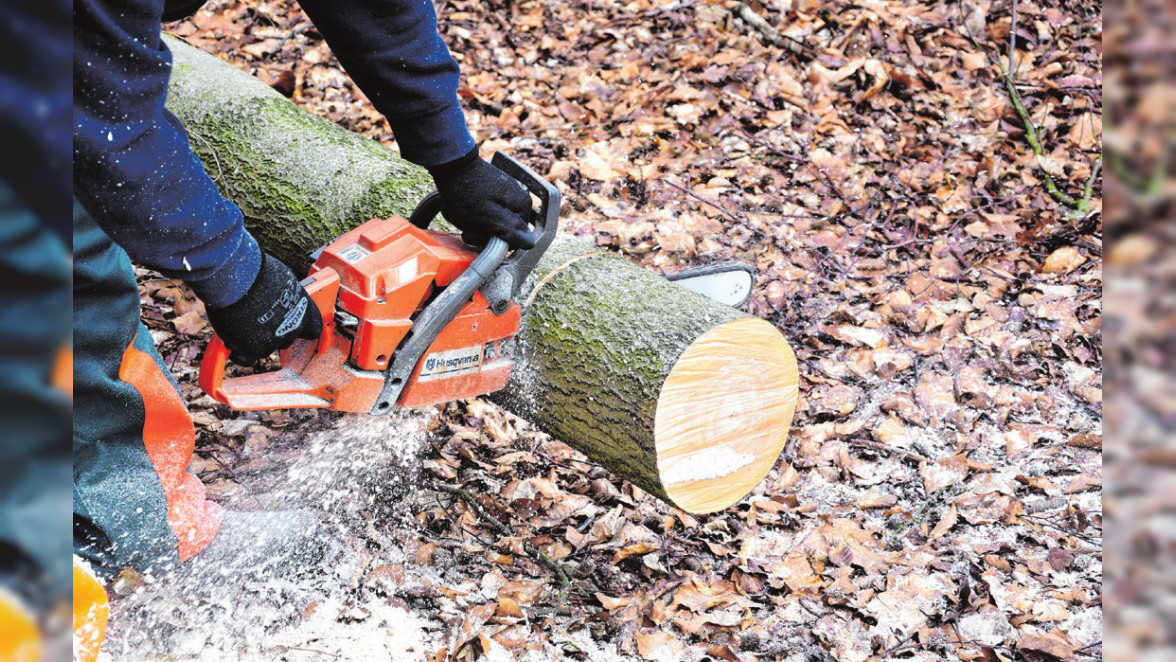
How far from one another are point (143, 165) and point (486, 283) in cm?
96

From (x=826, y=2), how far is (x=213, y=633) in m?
4.98

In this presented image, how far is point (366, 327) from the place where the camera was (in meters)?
2.31

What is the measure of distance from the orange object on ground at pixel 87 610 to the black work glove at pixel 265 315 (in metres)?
1.08

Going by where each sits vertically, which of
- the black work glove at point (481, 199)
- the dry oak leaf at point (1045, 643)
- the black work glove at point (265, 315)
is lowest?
the dry oak leaf at point (1045, 643)

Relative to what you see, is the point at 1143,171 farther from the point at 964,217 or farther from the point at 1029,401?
the point at 964,217

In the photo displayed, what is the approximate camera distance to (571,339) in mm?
2664

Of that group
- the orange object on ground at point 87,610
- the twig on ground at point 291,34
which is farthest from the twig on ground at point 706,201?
the orange object on ground at point 87,610

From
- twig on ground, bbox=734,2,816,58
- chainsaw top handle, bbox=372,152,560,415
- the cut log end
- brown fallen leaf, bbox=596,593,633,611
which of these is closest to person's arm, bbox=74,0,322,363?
chainsaw top handle, bbox=372,152,560,415

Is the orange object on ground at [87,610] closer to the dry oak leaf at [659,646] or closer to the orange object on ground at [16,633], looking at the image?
the orange object on ground at [16,633]

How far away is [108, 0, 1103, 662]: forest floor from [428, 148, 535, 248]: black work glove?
108 cm

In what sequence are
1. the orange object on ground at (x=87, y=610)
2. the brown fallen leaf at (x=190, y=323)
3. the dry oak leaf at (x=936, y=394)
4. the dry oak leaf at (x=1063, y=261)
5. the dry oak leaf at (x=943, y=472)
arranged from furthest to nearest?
the dry oak leaf at (x=1063, y=261) < the brown fallen leaf at (x=190, y=323) < the dry oak leaf at (x=936, y=394) < the dry oak leaf at (x=943, y=472) < the orange object on ground at (x=87, y=610)

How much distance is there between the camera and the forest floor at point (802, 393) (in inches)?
101

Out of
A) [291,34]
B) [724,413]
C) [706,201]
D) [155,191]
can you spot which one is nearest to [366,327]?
[155,191]

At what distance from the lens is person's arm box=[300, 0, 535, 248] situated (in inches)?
90.0
